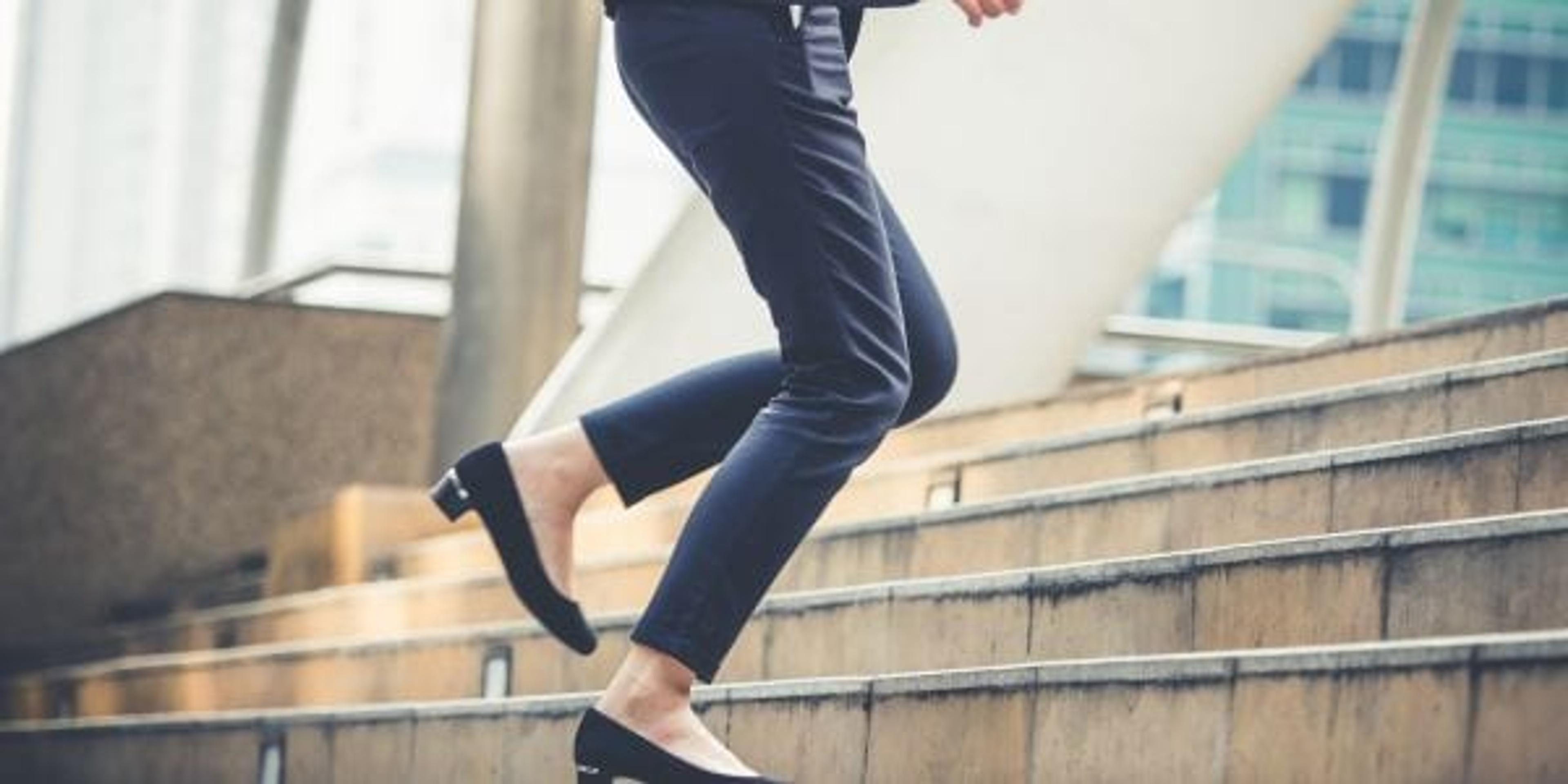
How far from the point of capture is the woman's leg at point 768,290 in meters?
4.53

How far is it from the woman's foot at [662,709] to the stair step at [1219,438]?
1883 millimetres

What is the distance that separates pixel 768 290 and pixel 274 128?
16.1m

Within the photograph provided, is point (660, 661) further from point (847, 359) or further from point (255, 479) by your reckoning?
point (255, 479)

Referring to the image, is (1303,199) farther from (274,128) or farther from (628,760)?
(628,760)

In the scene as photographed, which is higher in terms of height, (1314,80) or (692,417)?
(1314,80)

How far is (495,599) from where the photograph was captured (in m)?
8.33

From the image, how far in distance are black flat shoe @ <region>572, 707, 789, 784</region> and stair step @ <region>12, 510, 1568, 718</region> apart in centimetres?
74

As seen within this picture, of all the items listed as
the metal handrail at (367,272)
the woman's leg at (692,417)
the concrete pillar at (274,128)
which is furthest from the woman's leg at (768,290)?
the concrete pillar at (274,128)

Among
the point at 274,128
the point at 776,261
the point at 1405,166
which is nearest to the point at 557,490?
the point at 776,261

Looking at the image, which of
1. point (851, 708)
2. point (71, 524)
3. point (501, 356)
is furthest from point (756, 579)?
point (71, 524)

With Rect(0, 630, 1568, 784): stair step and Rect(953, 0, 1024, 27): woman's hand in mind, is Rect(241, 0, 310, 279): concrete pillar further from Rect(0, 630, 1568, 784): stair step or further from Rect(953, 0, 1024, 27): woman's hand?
Rect(953, 0, 1024, 27): woman's hand

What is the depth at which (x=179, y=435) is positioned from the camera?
1447 cm

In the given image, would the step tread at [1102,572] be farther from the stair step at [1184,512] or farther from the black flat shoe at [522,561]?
the black flat shoe at [522,561]

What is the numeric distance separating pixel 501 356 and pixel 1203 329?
509cm
